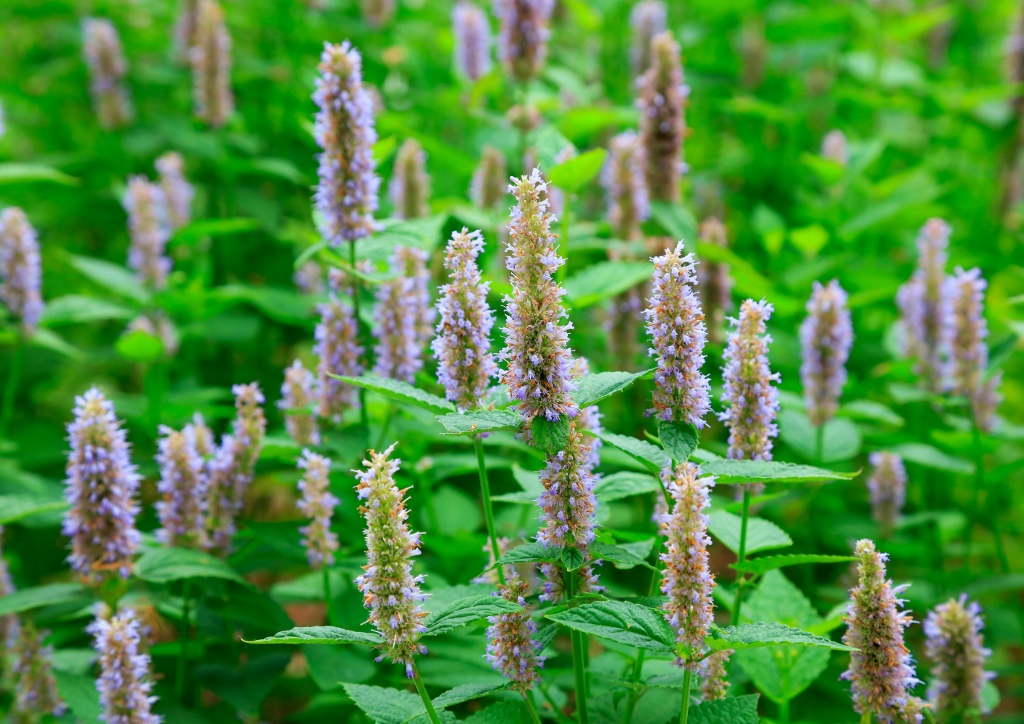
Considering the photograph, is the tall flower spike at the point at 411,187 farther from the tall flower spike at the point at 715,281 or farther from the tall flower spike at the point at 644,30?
the tall flower spike at the point at 644,30

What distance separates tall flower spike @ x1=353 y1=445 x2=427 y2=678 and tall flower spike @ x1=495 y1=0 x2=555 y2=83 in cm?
372

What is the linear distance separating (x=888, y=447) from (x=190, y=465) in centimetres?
320

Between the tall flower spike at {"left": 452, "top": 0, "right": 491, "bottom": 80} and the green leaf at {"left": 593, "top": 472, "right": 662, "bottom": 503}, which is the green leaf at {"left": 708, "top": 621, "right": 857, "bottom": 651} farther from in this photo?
the tall flower spike at {"left": 452, "top": 0, "right": 491, "bottom": 80}

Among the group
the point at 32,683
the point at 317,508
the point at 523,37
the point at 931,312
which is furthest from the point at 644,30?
the point at 32,683

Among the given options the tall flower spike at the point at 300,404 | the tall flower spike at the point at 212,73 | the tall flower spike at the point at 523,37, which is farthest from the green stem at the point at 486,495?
the tall flower spike at the point at 212,73

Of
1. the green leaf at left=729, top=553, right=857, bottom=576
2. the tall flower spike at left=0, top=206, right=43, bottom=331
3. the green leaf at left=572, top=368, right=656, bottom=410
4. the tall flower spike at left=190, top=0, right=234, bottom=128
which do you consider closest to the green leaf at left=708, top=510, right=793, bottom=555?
the green leaf at left=729, top=553, right=857, bottom=576

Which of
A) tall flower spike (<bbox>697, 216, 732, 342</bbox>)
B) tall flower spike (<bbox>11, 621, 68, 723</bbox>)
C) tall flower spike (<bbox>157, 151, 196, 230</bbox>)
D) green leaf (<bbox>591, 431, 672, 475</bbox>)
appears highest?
tall flower spike (<bbox>157, 151, 196, 230</bbox>)

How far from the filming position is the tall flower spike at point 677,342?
2.31 m

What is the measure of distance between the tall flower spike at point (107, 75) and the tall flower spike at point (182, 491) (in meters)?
3.91

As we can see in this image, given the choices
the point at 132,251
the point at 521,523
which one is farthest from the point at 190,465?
the point at 132,251

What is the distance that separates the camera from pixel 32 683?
3551 millimetres

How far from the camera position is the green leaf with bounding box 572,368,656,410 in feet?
7.31

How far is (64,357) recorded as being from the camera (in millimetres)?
5691

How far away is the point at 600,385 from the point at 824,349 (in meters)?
1.91
